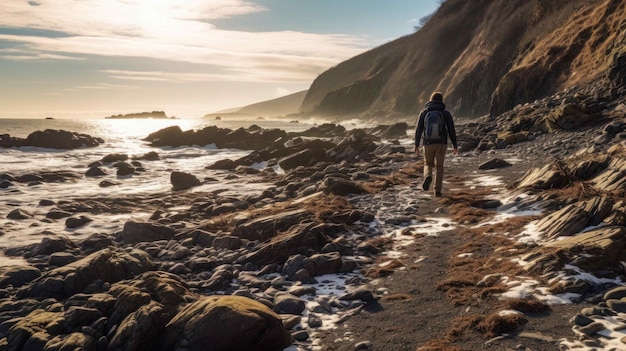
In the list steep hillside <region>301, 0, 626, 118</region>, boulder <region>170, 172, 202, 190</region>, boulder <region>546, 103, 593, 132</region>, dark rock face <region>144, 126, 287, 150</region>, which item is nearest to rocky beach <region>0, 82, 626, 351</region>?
boulder <region>546, 103, 593, 132</region>

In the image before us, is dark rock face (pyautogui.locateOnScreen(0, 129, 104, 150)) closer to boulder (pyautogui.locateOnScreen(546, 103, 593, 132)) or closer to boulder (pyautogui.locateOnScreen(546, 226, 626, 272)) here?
boulder (pyautogui.locateOnScreen(546, 103, 593, 132))

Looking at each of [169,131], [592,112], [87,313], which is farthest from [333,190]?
[169,131]

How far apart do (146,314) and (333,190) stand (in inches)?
359

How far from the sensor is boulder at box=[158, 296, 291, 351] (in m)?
5.28

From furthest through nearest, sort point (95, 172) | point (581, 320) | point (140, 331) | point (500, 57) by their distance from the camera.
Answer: point (500, 57)
point (95, 172)
point (140, 331)
point (581, 320)

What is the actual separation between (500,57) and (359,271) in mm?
46137

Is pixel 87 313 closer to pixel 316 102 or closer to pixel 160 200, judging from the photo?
pixel 160 200

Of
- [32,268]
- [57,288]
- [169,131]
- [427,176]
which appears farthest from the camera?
[169,131]

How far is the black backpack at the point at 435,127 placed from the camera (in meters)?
12.2

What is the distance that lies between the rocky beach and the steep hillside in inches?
598

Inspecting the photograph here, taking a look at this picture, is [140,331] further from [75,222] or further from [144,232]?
[75,222]

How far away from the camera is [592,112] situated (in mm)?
18938

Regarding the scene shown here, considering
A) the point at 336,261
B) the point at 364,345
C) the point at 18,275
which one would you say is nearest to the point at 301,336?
the point at 364,345

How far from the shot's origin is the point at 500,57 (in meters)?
47.4
